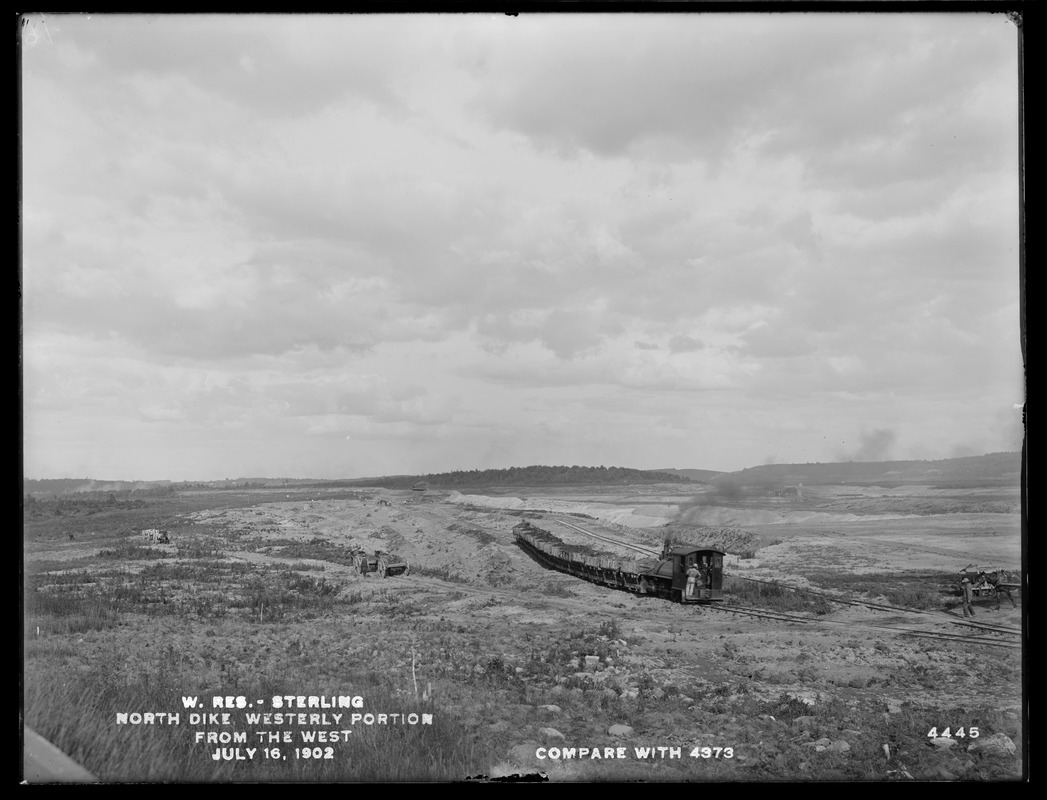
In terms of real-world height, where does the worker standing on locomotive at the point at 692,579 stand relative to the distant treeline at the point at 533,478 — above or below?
below

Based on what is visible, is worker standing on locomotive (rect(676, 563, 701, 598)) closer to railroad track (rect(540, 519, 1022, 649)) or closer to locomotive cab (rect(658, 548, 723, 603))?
locomotive cab (rect(658, 548, 723, 603))

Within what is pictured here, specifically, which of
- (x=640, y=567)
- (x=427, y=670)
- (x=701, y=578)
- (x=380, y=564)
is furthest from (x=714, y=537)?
(x=380, y=564)

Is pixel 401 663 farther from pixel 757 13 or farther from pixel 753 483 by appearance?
pixel 757 13

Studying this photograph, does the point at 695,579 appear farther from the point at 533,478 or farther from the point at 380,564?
the point at 380,564

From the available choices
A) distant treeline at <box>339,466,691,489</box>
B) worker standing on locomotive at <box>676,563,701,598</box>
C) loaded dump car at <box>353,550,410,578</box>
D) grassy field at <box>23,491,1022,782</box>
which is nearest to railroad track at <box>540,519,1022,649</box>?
grassy field at <box>23,491,1022,782</box>

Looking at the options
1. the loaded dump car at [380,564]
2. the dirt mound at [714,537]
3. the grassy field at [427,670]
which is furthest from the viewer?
the loaded dump car at [380,564]

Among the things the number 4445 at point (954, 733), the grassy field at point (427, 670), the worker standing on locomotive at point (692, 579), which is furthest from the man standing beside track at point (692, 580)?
the number 4445 at point (954, 733)

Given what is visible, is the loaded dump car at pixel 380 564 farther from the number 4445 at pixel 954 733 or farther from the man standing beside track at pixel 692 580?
the number 4445 at pixel 954 733
